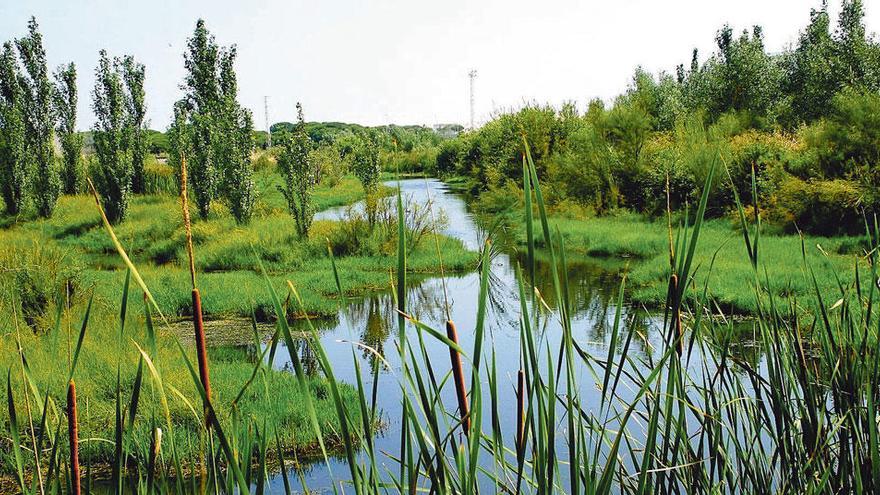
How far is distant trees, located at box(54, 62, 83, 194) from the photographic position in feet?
83.8

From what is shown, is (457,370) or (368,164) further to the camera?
(368,164)

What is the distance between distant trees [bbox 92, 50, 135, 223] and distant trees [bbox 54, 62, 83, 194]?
110 inches

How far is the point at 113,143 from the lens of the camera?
22500 millimetres

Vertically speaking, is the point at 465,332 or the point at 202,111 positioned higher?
the point at 202,111

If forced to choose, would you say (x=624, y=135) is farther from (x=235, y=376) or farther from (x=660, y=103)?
(x=235, y=376)

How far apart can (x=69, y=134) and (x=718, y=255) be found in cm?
2095

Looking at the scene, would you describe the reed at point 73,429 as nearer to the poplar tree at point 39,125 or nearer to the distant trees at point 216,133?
the distant trees at point 216,133

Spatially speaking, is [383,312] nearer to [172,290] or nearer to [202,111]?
[172,290]

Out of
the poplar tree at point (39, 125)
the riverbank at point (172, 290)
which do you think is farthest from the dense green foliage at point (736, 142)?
the poplar tree at point (39, 125)

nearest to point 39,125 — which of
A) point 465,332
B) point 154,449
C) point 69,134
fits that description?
point 69,134

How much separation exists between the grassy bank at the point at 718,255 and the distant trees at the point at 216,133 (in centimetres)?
705

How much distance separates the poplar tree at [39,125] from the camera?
22.1 m

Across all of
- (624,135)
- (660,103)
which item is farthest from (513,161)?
(660,103)

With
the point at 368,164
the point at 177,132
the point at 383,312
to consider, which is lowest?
the point at 383,312
